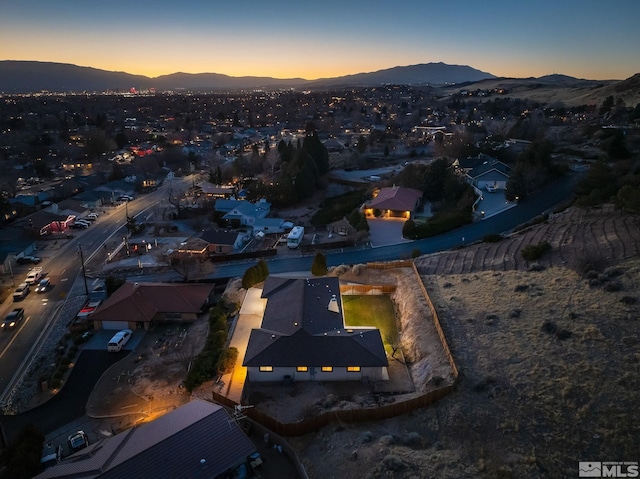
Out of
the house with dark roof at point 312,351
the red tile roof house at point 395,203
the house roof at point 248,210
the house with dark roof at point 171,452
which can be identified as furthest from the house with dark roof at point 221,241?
the house with dark roof at point 171,452

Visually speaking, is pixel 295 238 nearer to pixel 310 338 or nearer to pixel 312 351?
pixel 310 338

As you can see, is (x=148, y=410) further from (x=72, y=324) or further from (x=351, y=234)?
(x=351, y=234)

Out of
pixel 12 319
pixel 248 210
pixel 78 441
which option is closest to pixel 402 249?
pixel 248 210

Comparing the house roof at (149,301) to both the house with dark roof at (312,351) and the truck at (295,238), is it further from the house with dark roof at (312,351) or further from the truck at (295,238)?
the truck at (295,238)

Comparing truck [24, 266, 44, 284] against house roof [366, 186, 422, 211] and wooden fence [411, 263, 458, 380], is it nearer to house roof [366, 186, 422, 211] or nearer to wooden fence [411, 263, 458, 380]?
Result: wooden fence [411, 263, 458, 380]

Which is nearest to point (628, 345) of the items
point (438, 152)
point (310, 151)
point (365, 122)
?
point (310, 151)

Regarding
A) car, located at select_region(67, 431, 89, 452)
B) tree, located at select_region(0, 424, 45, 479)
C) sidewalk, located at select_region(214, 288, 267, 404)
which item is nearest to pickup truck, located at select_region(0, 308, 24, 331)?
tree, located at select_region(0, 424, 45, 479)
